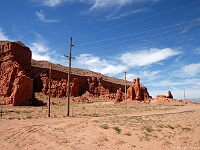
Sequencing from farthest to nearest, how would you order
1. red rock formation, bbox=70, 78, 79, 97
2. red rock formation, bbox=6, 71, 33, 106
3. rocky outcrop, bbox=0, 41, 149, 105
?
red rock formation, bbox=70, 78, 79, 97, rocky outcrop, bbox=0, 41, 149, 105, red rock formation, bbox=6, 71, 33, 106

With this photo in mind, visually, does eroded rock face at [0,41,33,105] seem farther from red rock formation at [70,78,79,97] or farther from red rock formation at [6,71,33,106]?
red rock formation at [70,78,79,97]

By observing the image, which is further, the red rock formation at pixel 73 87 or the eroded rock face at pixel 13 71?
the red rock formation at pixel 73 87

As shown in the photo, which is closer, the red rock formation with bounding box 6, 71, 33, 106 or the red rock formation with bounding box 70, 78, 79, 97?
the red rock formation with bounding box 6, 71, 33, 106

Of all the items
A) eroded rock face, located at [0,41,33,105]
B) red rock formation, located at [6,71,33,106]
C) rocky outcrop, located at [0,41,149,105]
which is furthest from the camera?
rocky outcrop, located at [0,41,149,105]

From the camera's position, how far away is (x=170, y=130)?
57.4ft

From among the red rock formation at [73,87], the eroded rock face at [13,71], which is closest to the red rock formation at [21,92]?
the eroded rock face at [13,71]

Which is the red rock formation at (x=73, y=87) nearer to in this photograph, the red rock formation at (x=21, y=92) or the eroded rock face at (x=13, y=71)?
the eroded rock face at (x=13, y=71)

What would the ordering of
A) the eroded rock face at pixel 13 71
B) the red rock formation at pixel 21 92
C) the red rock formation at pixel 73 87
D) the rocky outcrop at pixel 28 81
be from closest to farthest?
the red rock formation at pixel 21 92 → the eroded rock face at pixel 13 71 → the rocky outcrop at pixel 28 81 → the red rock formation at pixel 73 87

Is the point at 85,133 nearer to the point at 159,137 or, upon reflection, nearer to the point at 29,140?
the point at 29,140

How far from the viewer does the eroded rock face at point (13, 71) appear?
177ft

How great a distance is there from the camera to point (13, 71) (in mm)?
61625

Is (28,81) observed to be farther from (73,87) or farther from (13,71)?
(73,87)

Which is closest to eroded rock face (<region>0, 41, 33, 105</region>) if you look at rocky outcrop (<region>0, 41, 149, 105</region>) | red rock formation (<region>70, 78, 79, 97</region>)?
rocky outcrop (<region>0, 41, 149, 105</region>)

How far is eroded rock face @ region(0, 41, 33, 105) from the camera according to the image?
5394 cm
